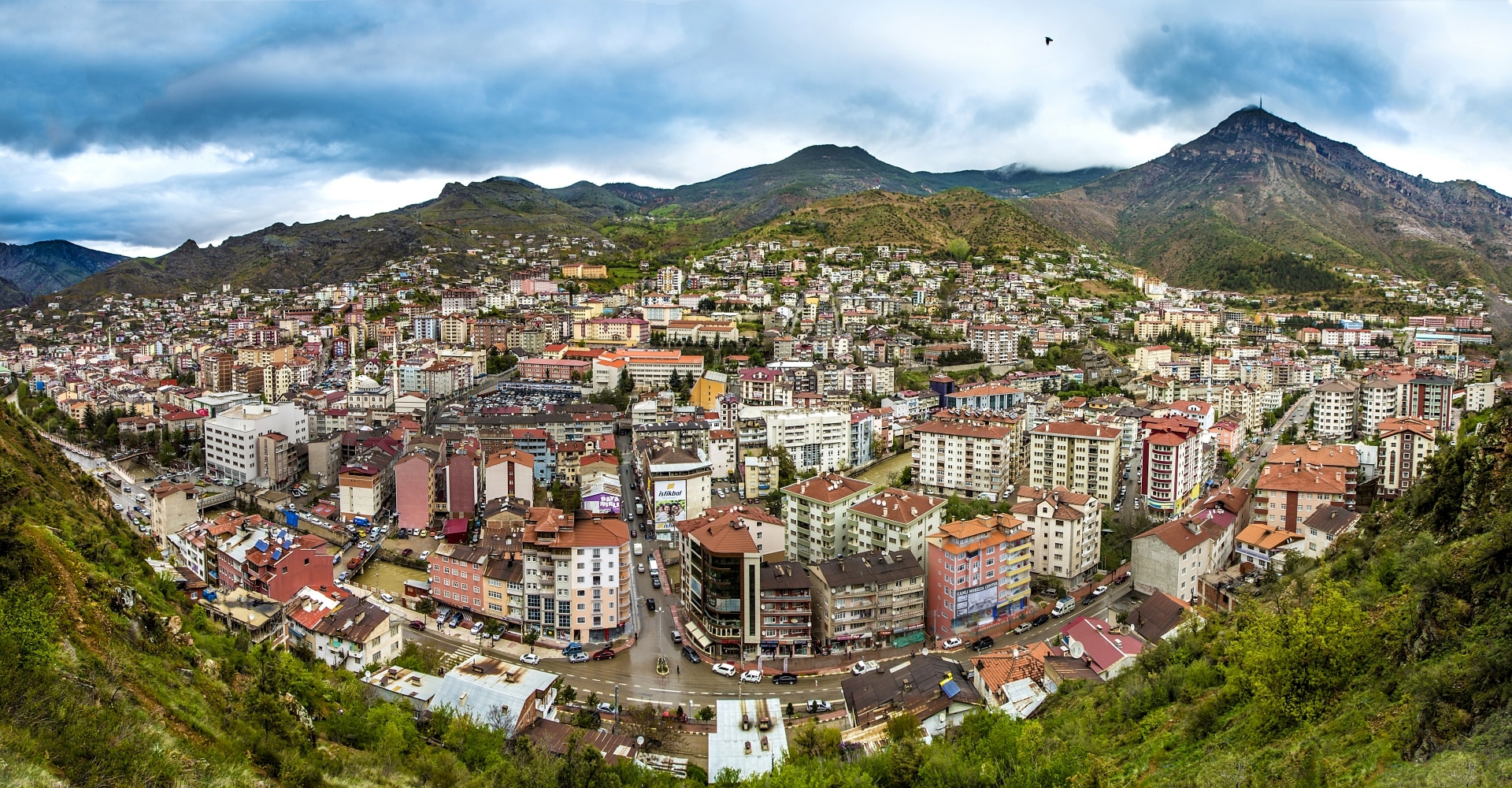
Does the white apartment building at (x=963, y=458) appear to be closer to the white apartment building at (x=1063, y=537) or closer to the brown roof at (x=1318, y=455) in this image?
the white apartment building at (x=1063, y=537)

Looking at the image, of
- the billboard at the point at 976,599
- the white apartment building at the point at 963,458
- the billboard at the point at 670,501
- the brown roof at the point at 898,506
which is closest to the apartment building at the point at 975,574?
the billboard at the point at 976,599

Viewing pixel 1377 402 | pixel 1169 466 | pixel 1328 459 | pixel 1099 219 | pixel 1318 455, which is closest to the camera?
pixel 1328 459

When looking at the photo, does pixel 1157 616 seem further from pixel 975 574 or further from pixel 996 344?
pixel 996 344

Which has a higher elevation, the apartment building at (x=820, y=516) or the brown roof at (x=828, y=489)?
the brown roof at (x=828, y=489)

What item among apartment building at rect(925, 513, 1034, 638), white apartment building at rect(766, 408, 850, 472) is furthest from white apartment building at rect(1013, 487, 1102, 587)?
white apartment building at rect(766, 408, 850, 472)

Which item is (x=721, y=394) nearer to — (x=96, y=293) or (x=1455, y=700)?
(x=1455, y=700)

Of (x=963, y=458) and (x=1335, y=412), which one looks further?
(x=1335, y=412)

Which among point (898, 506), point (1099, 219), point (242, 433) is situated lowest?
point (898, 506)

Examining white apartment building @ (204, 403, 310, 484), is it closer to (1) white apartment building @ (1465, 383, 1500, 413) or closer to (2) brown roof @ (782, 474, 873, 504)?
(2) brown roof @ (782, 474, 873, 504)

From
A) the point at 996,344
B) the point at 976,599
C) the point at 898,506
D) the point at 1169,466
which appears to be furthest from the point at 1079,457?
the point at 996,344
